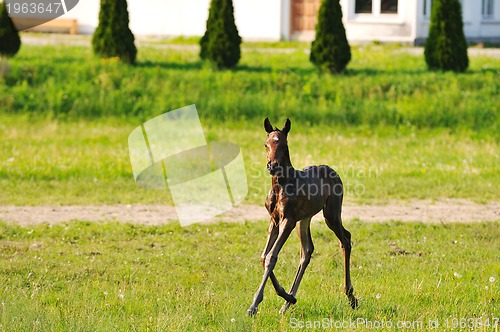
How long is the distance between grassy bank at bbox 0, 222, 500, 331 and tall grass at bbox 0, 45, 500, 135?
6892 mm

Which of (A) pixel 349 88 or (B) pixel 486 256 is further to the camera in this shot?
(A) pixel 349 88

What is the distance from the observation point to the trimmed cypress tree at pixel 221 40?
64.8 feet

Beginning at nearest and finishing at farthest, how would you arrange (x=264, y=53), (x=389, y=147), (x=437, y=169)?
(x=437, y=169), (x=389, y=147), (x=264, y=53)

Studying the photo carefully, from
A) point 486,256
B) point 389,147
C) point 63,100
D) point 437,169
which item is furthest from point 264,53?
point 486,256

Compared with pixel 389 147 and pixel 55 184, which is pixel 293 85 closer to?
pixel 389 147

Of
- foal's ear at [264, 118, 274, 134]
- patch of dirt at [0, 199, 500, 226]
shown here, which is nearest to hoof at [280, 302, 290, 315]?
foal's ear at [264, 118, 274, 134]

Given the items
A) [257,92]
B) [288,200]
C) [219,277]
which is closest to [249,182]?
[257,92]

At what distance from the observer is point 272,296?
7398 mm

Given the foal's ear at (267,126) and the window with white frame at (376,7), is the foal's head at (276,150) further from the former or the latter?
the window with white frame at (376,7)

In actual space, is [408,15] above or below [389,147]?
above

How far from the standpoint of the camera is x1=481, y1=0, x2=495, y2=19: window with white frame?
1053 inches

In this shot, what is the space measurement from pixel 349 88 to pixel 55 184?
7162 millimetres

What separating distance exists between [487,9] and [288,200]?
73.1 feet

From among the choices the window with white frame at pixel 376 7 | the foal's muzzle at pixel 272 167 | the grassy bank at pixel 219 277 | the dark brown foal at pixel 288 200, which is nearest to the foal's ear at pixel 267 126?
the dark brown foal at pixel 288 200
